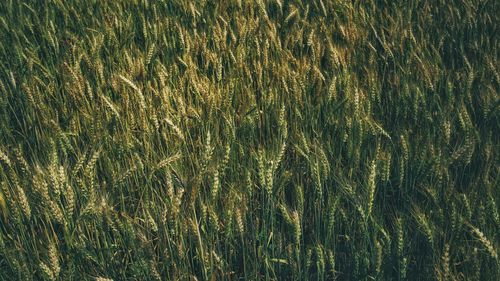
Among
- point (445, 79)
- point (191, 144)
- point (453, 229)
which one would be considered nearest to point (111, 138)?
point (191, 144)

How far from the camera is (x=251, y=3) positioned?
2287mm

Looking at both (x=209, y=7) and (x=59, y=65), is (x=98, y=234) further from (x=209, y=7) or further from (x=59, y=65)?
(x=209, y=7)

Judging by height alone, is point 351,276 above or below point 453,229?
below

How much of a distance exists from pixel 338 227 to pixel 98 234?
0.56 metres

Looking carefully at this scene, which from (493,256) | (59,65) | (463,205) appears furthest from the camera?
(59,65)

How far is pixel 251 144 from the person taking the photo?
1.39m

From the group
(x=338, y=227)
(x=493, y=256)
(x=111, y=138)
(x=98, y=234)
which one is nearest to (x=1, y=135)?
(x=111, y=138)

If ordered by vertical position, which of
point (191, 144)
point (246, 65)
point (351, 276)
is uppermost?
point (246, 65)

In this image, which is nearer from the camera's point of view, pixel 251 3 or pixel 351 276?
pixel 351 276

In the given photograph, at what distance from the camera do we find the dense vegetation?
1091mm

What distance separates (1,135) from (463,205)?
127 cm

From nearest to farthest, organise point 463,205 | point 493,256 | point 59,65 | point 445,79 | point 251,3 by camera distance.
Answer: point 493,256, point 463,205, point 445,79, point 59,65, point 251,3

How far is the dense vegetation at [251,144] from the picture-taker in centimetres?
109

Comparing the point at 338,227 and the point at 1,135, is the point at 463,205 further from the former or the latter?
the point at 1,135
